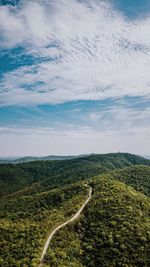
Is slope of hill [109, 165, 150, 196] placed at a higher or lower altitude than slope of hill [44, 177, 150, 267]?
higher

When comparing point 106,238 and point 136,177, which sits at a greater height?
point 136,177

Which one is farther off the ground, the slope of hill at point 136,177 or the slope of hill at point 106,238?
the slope of hill at point 136,177

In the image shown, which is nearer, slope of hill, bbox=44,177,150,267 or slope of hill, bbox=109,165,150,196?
slope of hill, bbox=44,177,150,267

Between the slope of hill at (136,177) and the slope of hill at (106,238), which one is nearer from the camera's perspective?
the slope of hill at (106,238)

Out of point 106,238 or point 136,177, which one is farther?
point 136,177

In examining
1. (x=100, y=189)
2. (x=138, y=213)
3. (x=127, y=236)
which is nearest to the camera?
(x=127, y=236)

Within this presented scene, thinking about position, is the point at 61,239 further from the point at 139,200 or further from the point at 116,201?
the point at 139,200

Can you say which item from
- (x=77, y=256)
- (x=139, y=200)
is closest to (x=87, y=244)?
(x=77, y=256)

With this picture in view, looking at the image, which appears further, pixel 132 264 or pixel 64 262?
pixel 132 264
